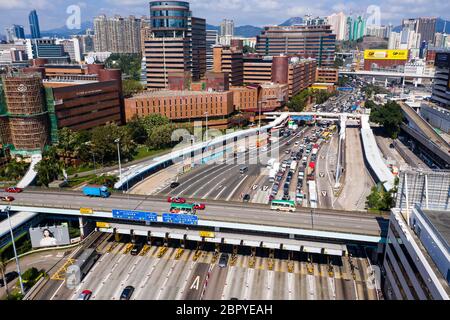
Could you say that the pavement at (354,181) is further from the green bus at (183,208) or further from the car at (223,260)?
the green bus at (183,208)

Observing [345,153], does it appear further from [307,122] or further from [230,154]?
[307,122]

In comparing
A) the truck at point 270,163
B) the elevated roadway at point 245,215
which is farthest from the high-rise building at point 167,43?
the elevated roadway at point 245,215

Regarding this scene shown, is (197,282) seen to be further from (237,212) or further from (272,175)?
(272,175)

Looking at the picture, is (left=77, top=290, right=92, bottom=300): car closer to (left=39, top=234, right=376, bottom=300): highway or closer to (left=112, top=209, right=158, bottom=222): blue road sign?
(left=39, top=234, right=376, bottom=300): highway

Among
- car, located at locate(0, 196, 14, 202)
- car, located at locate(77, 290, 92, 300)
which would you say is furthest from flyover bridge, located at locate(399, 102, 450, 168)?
car, located at locate(0, 196, 14, 202)

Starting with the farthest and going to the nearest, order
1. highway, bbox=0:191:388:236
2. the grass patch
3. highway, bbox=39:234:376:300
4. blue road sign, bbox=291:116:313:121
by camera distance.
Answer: blue road sign, bbox=291:116:313:121
the grass patch
highway, bbox=0:191:388:236
highway, bbox=39:234:376:300

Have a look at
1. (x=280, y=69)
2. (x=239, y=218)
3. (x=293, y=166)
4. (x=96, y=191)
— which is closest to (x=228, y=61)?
(x=280, y=69)
